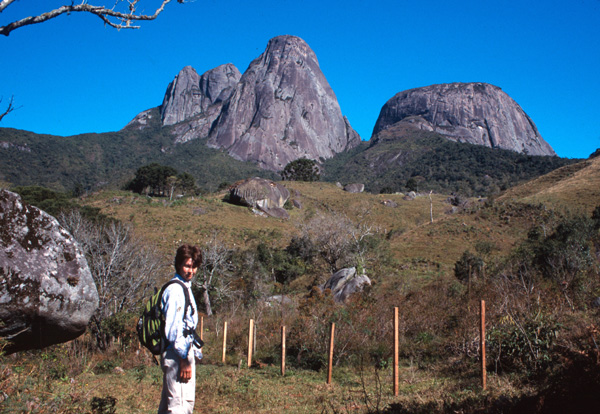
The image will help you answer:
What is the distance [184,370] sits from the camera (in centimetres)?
309

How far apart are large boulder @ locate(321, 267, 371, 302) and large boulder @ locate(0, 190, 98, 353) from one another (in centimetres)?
1144

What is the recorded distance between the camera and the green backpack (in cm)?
313

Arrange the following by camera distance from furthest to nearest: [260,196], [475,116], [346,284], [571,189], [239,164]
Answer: [475,116] → [239,164] → [260,196] → [571,189] → [346,284]

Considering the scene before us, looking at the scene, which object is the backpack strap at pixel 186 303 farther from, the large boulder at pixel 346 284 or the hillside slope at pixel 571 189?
the hillside slope at pixel 571 189

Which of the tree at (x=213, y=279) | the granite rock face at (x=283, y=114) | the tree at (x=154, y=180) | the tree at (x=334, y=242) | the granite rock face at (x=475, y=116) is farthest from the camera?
the granite rock face at (x=475, y=116)

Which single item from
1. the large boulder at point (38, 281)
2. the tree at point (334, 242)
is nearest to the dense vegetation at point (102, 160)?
the tree at point (334, 242)

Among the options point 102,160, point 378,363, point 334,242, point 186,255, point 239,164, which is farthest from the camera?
point 239,164

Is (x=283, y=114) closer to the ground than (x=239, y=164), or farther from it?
farther from it

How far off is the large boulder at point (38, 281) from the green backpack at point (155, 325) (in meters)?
1.78

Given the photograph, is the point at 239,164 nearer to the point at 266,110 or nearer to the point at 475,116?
the point at 266,110

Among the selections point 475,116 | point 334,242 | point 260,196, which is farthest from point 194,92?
point 334,242

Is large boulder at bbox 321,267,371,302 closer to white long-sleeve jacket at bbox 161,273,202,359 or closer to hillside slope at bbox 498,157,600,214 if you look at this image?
white long-sleeve jacket at bbox 161,273,202,359

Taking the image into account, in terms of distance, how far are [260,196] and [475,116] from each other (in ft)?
454

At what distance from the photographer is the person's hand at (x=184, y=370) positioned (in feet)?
10.1
